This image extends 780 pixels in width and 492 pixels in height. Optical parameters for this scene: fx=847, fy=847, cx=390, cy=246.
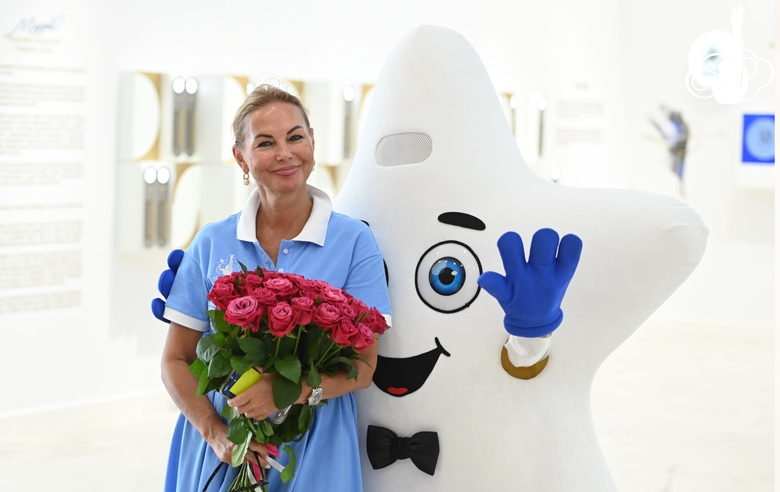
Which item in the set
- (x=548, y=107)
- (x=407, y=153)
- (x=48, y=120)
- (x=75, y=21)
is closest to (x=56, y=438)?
(x=48, y=120)

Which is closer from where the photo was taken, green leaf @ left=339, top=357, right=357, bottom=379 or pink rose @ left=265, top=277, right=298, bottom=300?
pink rose @ left=265, top=277, right=298, bottom=300

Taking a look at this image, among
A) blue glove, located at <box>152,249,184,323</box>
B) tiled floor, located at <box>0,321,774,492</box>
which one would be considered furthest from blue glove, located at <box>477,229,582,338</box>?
tiled floor, located at <box>0,321,774,492</box>

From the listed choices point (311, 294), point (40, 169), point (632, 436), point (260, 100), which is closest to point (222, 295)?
point (311, 294)

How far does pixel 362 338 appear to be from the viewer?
1546 mm

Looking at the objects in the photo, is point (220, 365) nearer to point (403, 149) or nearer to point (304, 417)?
point (304, 417)

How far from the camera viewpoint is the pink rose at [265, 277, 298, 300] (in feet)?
4.99

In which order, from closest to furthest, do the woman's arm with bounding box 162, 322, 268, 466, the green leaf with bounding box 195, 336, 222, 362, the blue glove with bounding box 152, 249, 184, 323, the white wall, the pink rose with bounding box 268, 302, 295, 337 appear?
the pink rose with bounding box 268, 302, 295, 337
the green leaf with bounding box 195, 336, 222, 362
the woman's arm with bounding box 162, 322, 268, 466
the blue glove with bounding box 152, 249, 184, 323
the white wall

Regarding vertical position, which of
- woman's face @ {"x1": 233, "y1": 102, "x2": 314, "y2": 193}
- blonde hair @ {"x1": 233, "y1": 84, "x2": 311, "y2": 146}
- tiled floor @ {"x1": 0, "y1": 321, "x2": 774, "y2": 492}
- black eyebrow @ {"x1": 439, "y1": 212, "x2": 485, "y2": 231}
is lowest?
tiled floor @ {"x1": 0, "y1": 321, "x2": 774, "y2": 492}

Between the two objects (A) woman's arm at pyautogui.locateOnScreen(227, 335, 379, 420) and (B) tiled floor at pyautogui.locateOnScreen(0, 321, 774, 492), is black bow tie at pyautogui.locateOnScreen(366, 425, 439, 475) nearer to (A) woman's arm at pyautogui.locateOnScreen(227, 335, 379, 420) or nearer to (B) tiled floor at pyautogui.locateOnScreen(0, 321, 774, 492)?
(A) woman's arm at pyautogui.locateOnScreen(227, 335, 379, 420)

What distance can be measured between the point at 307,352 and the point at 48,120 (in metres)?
2.90

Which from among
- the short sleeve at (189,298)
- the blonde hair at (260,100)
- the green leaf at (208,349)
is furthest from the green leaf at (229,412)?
the blonde hair at (260,100)

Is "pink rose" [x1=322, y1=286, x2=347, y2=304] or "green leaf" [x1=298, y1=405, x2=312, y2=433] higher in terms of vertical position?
"pink rose" [x1=322, y1=286, x2=347, y2=304]

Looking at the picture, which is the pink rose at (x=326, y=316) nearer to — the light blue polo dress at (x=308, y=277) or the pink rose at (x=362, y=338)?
the pink rose at (x=362, y=338)

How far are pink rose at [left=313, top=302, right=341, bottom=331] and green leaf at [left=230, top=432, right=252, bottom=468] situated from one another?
288mm
